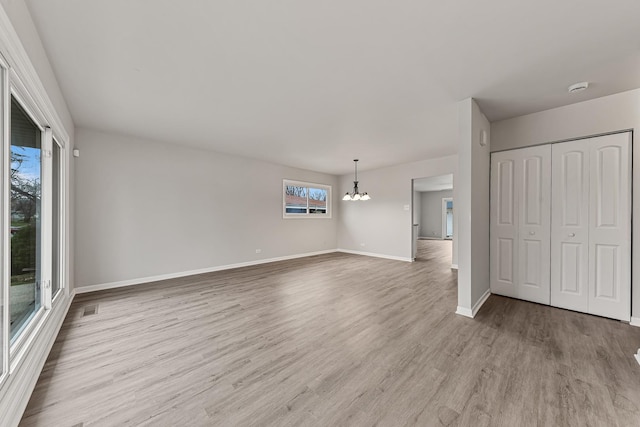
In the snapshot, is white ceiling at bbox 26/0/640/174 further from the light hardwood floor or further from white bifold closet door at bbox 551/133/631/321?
the light hardwood floor

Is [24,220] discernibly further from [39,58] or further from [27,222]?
[39,58]

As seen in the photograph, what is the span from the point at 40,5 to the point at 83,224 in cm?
325

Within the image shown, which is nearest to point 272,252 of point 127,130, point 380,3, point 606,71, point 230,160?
point 230,160

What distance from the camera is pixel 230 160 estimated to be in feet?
17.7

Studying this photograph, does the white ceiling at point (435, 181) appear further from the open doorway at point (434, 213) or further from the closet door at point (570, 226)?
the closet door at point (570, 226)

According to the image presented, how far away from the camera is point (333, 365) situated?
1.95m

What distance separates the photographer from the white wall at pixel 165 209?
151 inches

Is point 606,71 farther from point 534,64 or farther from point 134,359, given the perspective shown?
point 134,359

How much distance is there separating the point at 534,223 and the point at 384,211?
3752 mm

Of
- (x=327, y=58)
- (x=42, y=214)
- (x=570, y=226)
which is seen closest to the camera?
(x=327, y=58)

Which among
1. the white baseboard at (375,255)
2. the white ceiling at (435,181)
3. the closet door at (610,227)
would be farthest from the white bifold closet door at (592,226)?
the white baseboard at (375,255)

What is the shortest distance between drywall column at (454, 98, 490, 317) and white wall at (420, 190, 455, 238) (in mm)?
9255

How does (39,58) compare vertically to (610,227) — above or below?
above

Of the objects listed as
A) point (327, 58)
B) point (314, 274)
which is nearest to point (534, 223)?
point (327, 58)
